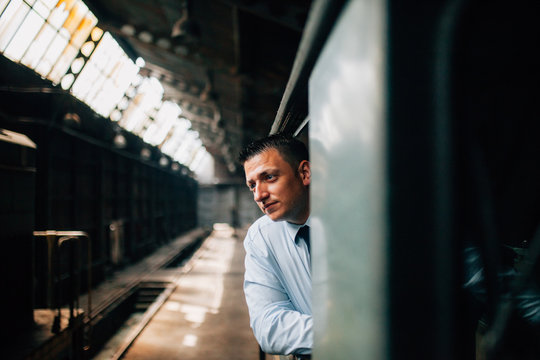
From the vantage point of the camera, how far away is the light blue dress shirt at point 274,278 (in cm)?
139

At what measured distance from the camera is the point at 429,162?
0.57 m

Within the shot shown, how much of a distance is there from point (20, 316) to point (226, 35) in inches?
198

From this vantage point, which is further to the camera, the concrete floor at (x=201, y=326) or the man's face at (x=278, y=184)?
the concrete floor at (x=201, y=326)

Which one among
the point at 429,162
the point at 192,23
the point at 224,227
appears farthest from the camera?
the point at 224,227

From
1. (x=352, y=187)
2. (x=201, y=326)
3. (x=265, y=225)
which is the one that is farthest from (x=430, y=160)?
(x=201, y=326)

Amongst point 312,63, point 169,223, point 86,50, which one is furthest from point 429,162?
point 169,223

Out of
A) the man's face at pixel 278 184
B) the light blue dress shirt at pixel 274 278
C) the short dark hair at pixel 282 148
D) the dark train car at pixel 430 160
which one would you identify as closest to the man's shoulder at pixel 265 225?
the light blue dress shirt at pixel 274 278

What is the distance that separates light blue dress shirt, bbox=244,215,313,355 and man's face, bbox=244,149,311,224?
12 cm

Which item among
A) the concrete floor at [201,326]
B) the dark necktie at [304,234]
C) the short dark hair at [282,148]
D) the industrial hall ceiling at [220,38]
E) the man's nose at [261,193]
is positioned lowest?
the concrete floor at [201,326]

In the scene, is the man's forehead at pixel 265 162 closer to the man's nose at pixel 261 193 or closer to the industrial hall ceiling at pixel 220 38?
the man's nose at pixel 261 193

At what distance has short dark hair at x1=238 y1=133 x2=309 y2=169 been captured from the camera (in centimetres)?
170

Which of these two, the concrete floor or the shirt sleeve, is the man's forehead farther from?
the concrete floor

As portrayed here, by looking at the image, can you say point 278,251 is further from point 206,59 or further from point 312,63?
point 206,59

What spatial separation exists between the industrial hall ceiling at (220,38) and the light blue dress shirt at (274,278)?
252 cm
